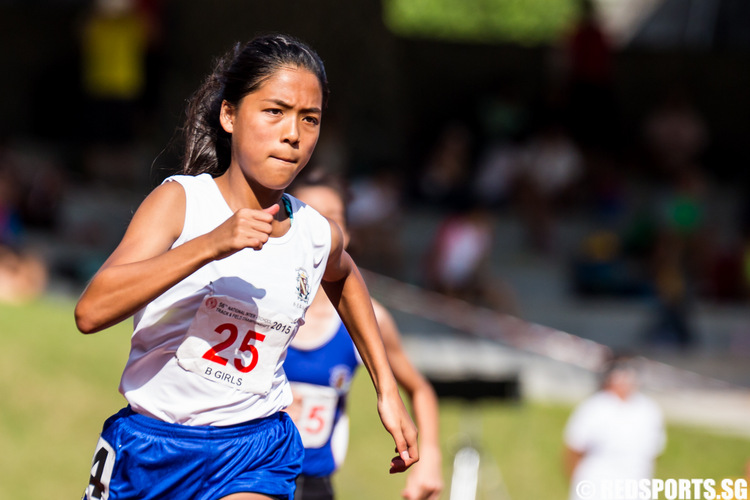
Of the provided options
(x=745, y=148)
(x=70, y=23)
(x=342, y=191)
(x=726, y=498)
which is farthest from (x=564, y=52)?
(x=342, y=191)

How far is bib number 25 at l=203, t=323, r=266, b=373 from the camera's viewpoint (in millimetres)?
2998

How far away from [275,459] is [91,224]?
9469mm

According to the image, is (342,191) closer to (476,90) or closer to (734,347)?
(734,347)

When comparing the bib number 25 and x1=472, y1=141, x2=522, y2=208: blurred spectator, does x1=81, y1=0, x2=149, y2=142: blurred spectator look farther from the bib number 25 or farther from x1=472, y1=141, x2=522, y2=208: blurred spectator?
the bib number 25

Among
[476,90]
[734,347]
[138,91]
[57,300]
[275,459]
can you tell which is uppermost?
[476,90]

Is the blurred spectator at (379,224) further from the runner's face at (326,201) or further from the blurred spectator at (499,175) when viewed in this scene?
the runner's face at (326,201)

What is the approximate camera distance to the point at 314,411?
4363mm

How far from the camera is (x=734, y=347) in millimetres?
12609

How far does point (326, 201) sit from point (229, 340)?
146 centimetres

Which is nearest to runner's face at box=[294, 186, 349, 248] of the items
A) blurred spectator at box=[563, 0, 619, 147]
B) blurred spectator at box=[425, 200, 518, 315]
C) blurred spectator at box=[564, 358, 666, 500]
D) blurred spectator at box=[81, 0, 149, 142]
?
blurred spectator at box=[564, 358, 666, 500]

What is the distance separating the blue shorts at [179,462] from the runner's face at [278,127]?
0.71 meters

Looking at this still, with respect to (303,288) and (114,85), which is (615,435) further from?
(114,85)

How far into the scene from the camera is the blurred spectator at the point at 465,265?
12.2 meters

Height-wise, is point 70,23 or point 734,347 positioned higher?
point 70,23
